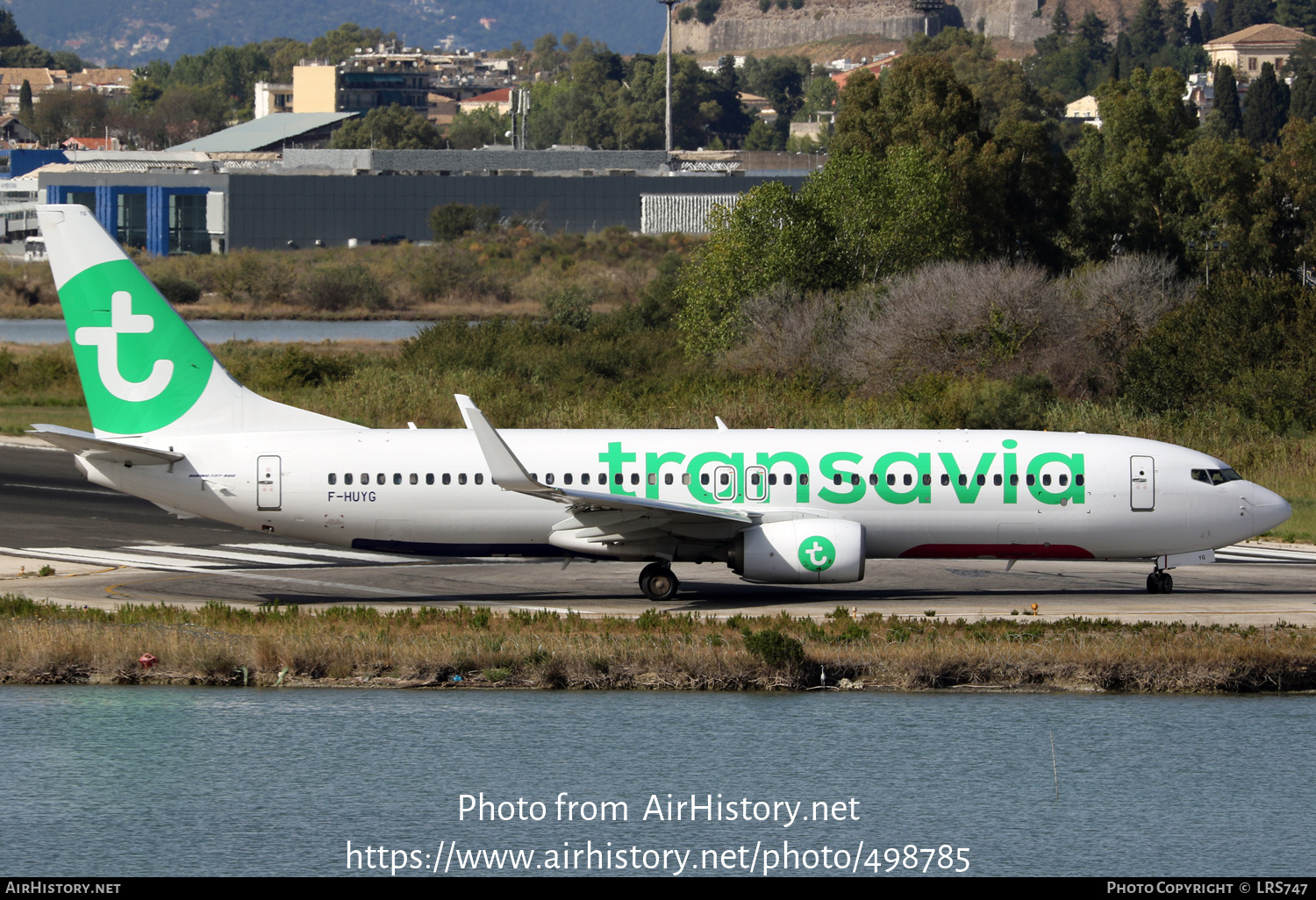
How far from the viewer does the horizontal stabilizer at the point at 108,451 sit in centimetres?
3666

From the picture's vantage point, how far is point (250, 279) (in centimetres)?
17300

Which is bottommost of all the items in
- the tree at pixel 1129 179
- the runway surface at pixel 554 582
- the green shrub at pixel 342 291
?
the runway surface at pixel 554 582

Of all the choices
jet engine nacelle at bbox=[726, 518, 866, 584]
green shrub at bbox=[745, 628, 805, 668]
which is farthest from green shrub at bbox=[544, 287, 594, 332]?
green shrub at bbox=[745, 628, 805, 668]

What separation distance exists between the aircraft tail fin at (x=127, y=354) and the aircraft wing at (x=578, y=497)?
5.69 metres

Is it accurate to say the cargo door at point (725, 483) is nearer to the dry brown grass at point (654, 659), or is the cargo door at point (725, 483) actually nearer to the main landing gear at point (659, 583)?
the main landing gear at point (659, 583)

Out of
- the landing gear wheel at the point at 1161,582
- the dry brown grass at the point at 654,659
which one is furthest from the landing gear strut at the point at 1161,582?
→ the dry brown grass at the point at 654,659

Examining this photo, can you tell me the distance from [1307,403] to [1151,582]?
2849cm

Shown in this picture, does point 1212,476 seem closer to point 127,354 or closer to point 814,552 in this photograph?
point 814,552

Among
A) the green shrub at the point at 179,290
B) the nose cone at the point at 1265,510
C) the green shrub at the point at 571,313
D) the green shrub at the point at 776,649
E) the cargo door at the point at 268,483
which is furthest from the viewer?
the green shrub at the point at 179,290

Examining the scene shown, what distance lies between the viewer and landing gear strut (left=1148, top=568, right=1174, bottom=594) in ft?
135

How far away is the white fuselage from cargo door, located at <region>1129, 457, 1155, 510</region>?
39 millimetres

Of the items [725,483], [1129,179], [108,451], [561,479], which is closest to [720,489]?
[725,483]

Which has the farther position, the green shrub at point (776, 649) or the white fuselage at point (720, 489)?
the white fuselage at point (720, 489)

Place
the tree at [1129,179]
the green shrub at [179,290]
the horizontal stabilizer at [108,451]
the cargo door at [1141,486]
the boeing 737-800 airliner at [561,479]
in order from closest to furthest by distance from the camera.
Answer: the horizontal stabilizer at [108,451]
the boeing 737-800 airliner at [561,479]
the cargo door at [1141,486]
the tree at [1129,179]
the green shrub at [179,290]
